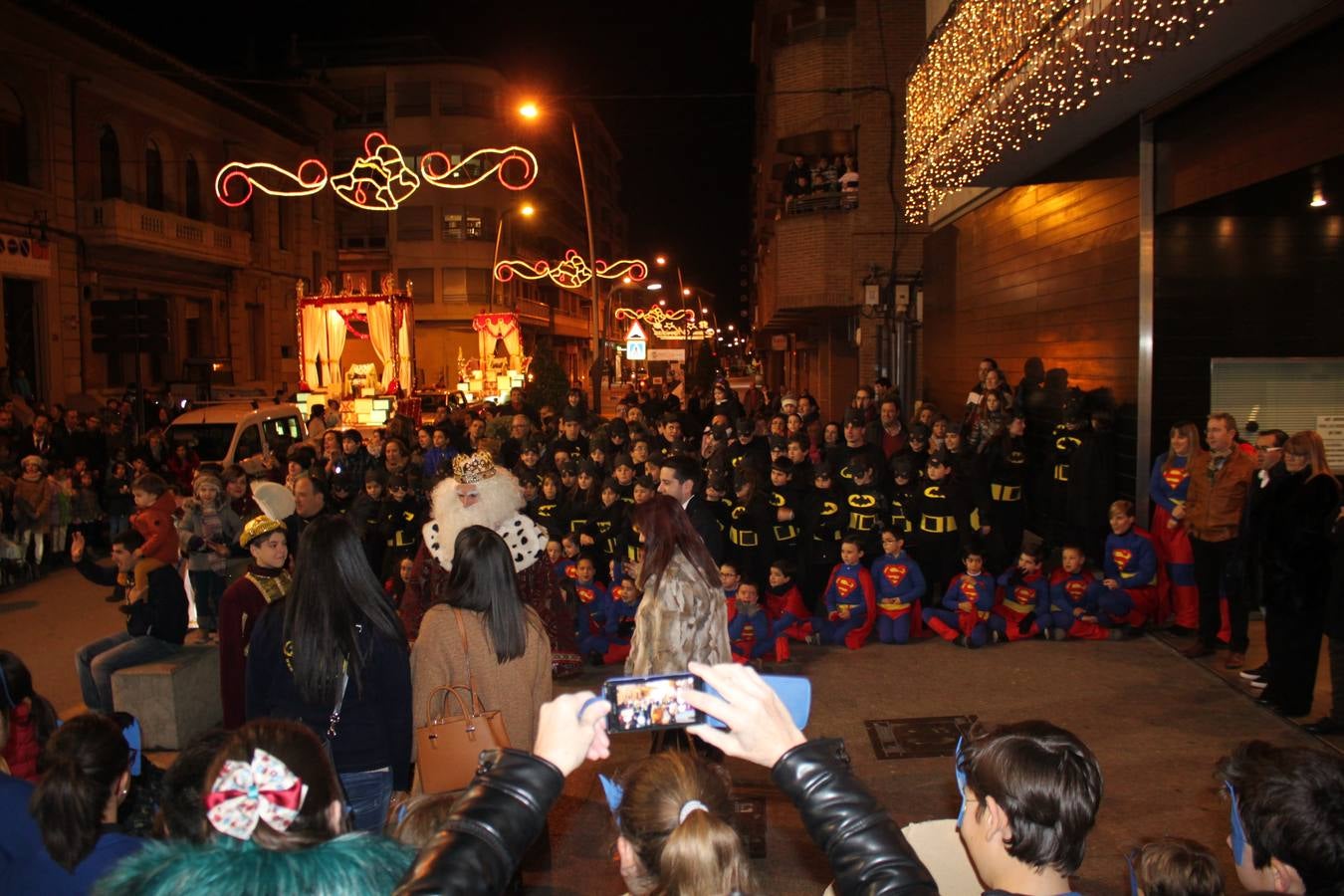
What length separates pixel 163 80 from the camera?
90.8 feet

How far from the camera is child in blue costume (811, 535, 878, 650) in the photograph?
8.69 metres

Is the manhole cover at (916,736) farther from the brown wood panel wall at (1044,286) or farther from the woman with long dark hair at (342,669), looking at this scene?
the brown wood panel wall at (1044,286)

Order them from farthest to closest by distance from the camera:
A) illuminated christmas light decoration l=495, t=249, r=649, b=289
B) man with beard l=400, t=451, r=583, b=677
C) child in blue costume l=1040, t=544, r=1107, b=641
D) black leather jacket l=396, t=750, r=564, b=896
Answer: illuminated christmas light decoration l=495, t=249, r=649, b=289 → child in blue costume l=1040, t=544, r=1107, b=641 → man with beard l=400, t=451, r=583, b=677 → black leather jacket l=396, t=750, r=564, b=896

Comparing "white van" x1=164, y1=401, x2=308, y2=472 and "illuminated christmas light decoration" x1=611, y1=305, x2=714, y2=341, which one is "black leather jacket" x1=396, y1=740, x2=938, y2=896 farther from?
"illuminated christmas light decoration" x1=611, y1=305, x2=714, y2=341

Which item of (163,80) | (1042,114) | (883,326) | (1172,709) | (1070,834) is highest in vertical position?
(163,80)

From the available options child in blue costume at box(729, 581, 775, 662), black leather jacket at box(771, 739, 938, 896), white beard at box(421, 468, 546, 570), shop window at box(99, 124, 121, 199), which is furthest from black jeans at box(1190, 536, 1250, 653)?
shop window at box(99, 124, 121, 199)

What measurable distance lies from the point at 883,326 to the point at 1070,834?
19.0 m

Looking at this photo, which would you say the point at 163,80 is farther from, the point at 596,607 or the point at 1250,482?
the point at 1250,482

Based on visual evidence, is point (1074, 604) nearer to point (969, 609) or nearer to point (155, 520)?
point (969, 609)

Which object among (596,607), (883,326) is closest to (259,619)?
(596,607)

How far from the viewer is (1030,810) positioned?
2244 millimetres

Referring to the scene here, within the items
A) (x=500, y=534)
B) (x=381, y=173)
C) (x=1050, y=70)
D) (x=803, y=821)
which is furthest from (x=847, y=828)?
(x=381, y=173)

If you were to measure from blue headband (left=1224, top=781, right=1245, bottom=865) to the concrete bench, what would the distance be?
589cm

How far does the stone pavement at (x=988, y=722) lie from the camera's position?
4996 mm
